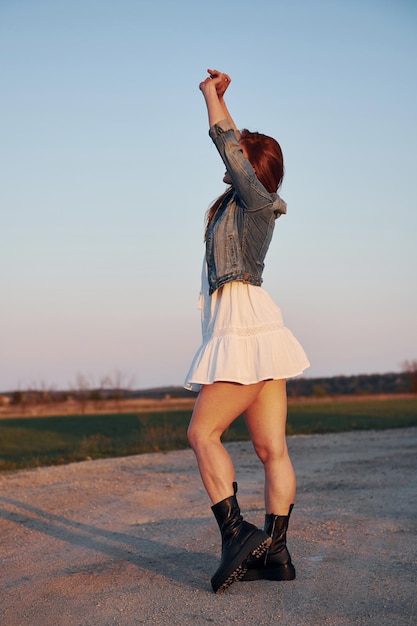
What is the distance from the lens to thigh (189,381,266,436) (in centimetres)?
365

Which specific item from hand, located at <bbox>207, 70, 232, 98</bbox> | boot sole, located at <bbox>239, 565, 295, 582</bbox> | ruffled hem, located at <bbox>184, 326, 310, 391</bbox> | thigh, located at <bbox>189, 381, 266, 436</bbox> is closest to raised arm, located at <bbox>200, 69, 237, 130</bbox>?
hand, located at <bbox>207, 70, 232, 98</bbox>

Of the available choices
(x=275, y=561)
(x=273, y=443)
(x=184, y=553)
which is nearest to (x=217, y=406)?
(x=273, y=443)

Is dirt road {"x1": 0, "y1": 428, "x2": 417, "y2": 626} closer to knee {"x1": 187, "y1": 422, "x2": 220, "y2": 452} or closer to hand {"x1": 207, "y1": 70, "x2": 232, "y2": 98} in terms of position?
knee {"x1": 187, "y1": 422, "x2": 220, "y2": 452}

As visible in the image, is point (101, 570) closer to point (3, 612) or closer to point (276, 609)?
point (3, 612)

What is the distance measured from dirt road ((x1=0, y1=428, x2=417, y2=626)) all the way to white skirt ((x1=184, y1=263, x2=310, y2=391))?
40.3 inches

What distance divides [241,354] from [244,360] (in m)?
0.03

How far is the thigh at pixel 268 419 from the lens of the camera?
3.83m

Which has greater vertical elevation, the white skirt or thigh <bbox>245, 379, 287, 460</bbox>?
the white skirt

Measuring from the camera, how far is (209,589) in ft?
12.3

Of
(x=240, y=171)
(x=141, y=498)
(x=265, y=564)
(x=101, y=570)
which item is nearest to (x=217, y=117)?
(x=240, y=171)

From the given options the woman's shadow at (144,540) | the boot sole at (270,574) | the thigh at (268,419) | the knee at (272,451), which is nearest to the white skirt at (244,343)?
the thigh at (268,419)

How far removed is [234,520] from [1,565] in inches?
74.9

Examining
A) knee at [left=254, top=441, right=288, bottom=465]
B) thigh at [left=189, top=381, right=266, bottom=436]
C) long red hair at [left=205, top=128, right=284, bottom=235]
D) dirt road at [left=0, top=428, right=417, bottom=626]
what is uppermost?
→ long red hair at [left=205, top=128, right=284, bottom=235]

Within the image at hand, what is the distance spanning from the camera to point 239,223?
3.78 meters
